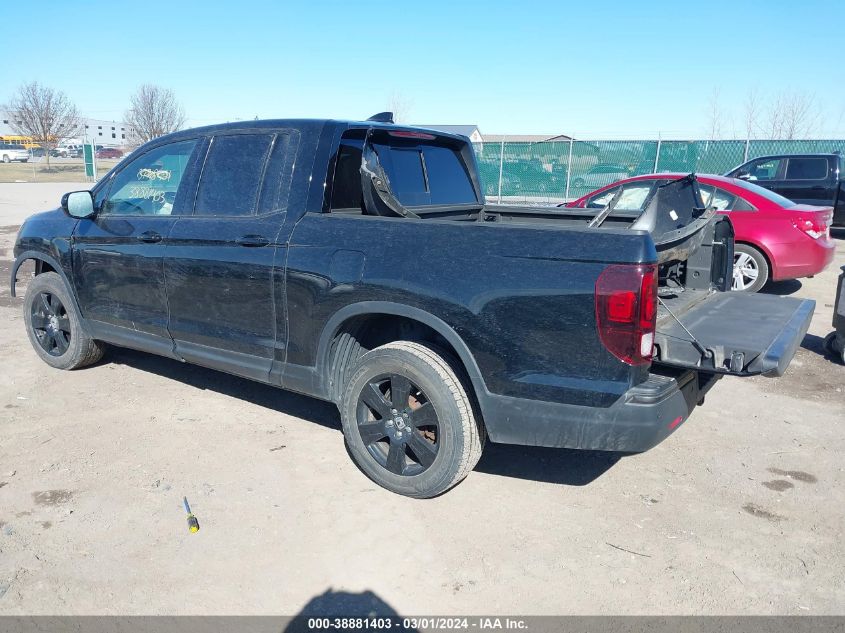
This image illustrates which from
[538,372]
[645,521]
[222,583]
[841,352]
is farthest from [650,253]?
[841,352]

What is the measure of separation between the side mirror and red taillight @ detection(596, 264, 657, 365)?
3.88 metres

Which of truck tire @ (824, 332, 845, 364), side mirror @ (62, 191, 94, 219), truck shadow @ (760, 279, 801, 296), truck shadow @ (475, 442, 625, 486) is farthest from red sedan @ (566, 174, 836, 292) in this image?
side mirror @ (62, 191, 94, 219)

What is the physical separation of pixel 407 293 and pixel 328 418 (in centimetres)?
178

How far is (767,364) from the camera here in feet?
9.77

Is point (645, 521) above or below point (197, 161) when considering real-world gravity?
below

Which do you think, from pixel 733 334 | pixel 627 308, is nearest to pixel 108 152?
pixel 733 334

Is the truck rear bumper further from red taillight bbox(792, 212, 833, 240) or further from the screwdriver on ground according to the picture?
red taillight bbox(792, 212, 833, 240)

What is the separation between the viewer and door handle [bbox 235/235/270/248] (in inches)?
155

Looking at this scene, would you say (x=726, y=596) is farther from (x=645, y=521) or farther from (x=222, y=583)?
(x=222, y=583)

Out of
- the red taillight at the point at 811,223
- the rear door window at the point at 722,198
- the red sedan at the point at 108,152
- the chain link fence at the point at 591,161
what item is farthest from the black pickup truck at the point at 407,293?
the red sedan at the point at 108,152

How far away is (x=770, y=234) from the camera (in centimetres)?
845

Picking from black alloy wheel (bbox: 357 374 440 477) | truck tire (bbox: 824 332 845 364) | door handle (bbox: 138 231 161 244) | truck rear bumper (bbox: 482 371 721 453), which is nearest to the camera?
truck rear bumper (bbox: 482 371 721 453)

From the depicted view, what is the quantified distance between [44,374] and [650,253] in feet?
16.4

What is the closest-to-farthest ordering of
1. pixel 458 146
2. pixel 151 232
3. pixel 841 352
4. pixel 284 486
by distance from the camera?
pixel 284 486 → pixel 151 232 → pixel 458 146 → pixel 841 352
